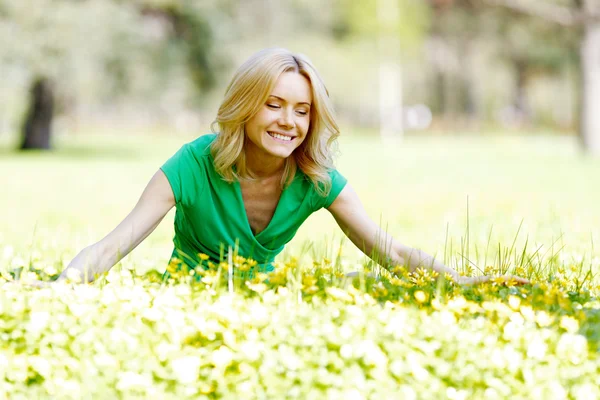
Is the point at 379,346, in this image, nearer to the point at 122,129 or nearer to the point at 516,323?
the point at 516,323

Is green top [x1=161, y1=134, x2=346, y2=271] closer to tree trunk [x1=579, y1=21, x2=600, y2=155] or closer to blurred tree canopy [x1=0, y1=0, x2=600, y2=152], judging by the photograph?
blurred tree canopy [x1=0, y1=0, x2=600, y2=152]

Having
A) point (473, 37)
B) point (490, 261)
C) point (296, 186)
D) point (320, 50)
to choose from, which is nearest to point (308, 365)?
point (296, 186)

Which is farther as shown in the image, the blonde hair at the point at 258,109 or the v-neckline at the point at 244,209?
the v-neckline at the point at 244,209

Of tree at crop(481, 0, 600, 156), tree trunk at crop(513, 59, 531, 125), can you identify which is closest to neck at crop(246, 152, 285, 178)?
tree at crop(481, 0, 600, 156)

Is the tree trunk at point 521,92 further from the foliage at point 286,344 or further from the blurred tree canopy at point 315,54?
the foliage at point 286,344

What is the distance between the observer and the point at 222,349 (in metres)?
2.56

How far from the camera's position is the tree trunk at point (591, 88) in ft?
62.4

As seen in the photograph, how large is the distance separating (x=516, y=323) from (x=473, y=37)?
42.9 metres

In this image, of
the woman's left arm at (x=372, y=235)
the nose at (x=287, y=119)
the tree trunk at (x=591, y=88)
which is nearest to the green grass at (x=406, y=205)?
the woman's left arm at (x=372, y=235)

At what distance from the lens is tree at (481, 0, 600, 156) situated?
62.1 ft

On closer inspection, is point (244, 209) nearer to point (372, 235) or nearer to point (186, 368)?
point (372, 235)

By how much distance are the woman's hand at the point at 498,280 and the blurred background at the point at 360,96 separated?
3.03 feet

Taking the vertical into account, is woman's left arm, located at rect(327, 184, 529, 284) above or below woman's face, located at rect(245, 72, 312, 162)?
below

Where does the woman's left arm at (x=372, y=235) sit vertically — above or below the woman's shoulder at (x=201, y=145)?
below
